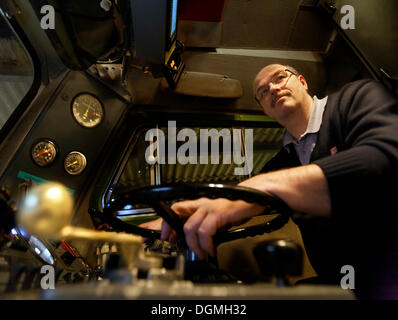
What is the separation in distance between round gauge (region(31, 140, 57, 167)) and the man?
1233 mm

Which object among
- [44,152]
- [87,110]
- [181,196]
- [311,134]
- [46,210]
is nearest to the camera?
[46,210]

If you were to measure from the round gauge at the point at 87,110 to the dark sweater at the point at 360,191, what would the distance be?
5.40ft

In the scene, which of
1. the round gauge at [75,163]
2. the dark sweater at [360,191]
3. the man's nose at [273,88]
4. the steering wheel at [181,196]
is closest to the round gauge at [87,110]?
the round gauge at [75,163]

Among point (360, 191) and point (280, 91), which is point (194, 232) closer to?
point (360, 191)

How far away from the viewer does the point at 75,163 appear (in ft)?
5.72

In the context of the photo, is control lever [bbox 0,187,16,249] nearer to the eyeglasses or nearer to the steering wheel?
the steering wheel

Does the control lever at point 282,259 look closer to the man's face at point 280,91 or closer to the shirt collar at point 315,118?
the shirt collar at point 315,118

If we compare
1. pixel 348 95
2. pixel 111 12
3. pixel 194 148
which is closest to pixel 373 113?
pixel 348 95

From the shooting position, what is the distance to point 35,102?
158 centimetres

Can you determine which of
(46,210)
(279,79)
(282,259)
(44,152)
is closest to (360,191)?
(282,259)

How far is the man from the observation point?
650mm

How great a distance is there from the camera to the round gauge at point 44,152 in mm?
1521

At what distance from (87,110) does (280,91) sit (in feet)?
4.85

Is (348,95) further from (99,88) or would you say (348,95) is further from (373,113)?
(99,88)
